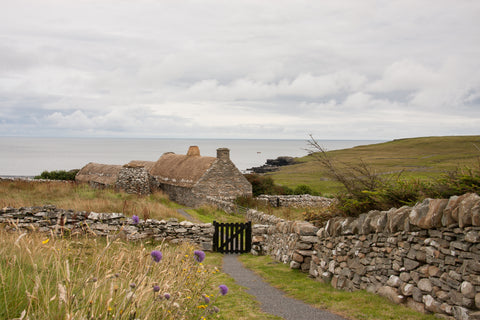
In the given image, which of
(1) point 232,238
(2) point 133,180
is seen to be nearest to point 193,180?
(2) point 133,180

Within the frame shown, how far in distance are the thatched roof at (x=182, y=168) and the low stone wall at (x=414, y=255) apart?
81.6 ft

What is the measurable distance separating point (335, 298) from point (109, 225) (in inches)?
442

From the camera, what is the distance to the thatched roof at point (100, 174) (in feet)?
135

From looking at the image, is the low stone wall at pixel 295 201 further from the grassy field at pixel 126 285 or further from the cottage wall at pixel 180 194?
the grassy field at pixel 126 285

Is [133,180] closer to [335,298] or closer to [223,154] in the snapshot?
[223,154]

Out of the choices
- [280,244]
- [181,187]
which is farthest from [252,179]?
[280,244]

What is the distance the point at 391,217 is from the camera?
28.2 ft

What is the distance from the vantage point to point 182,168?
39062 mm

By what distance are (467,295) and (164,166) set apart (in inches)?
1491

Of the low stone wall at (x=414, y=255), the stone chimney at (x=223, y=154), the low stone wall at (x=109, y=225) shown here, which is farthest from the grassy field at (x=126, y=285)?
the stone chimney at (x=223, y=154)

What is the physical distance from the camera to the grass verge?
757 centimetres

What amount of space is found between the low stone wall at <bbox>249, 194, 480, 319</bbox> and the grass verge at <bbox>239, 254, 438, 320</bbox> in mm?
278

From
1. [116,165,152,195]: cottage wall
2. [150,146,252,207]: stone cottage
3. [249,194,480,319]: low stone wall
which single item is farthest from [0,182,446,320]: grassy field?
[116,165,152,195]: cottage wall

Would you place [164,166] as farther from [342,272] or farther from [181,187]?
[342,272]
